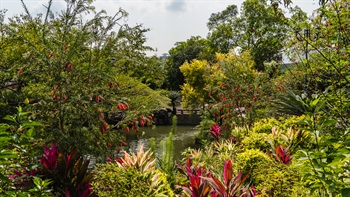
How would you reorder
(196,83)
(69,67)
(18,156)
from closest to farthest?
(18,156) < (69,67) < (196,83)

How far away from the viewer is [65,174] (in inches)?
144

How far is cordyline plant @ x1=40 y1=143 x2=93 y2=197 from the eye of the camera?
3.58 metres

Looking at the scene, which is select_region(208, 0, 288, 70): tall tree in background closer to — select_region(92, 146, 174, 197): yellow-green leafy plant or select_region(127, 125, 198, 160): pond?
select_region(127, 125, 198, 160): pond

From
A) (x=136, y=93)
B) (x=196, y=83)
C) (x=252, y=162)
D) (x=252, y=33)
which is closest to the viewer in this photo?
(x=252, y=162)

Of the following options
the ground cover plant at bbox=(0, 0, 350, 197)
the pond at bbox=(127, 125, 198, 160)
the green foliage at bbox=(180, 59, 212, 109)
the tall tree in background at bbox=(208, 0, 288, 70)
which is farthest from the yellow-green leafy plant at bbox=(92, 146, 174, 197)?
the tall tree in background at bbox=(208, 0, 288, 70)

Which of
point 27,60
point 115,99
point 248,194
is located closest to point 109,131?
point 115,99

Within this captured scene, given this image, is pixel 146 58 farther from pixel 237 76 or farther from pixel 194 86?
pixel 194 86

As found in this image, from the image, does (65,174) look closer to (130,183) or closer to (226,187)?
(130,183)

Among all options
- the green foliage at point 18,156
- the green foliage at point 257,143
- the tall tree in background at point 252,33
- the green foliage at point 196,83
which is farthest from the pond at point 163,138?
the tall tree in background at point 252,33

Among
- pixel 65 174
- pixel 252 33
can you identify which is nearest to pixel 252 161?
pixel 65 174

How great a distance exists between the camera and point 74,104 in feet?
15.3

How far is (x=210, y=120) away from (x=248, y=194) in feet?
30.8

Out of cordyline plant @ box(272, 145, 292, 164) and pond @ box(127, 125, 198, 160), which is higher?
cordyline plant @ box(272, 145, 292, 164)

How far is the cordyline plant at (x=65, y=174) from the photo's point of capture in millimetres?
3582
